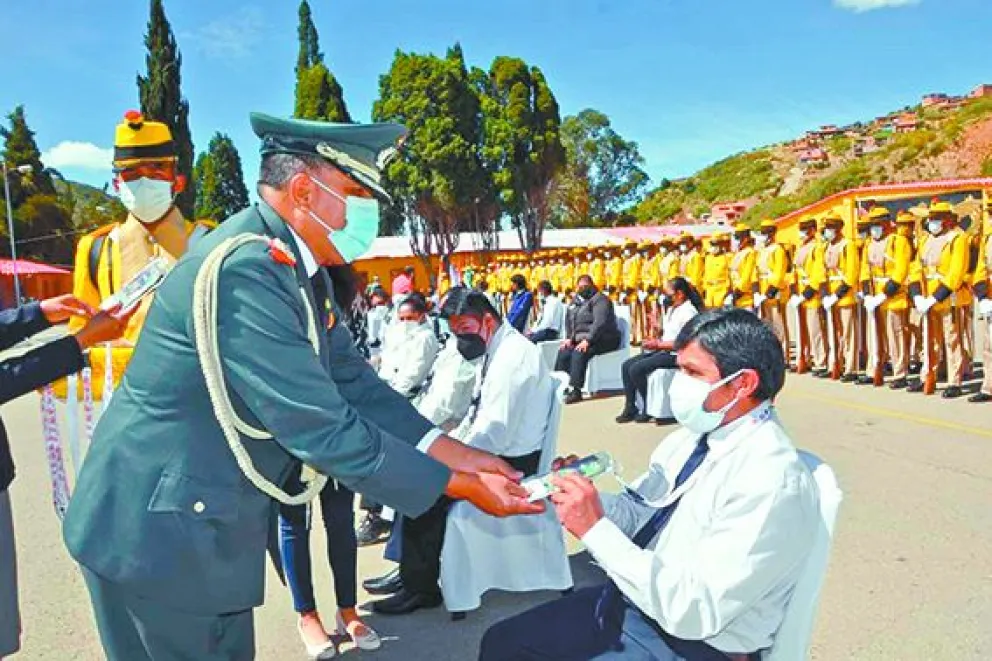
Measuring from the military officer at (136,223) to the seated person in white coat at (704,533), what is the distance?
6.04ft

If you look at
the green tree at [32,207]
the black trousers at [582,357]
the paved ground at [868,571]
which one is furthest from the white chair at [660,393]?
the green tree at [32,207]

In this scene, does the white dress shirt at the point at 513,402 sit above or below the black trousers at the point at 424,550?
above

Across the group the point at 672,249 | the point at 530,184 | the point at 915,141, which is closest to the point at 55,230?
the point at 530,184

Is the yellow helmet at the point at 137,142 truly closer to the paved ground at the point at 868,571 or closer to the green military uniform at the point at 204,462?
the green military uniform at the point at 204,462

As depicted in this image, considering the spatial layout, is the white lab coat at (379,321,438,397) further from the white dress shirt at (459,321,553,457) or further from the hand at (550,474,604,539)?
the hand at (550,474,604,539)

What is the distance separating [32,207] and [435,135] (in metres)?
26.9

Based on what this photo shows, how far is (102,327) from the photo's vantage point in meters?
2.45

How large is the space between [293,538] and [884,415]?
6.20 m

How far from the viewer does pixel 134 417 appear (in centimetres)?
168

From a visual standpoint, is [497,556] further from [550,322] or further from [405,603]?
[550,322]

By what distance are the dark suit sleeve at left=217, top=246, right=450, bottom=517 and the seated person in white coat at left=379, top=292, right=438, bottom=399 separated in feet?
12.1

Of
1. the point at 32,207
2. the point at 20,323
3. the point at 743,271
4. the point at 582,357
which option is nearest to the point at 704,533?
the point at 20,323

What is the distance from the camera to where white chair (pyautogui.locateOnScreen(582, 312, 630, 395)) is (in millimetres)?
10039

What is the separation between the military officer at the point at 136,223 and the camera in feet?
10.1
